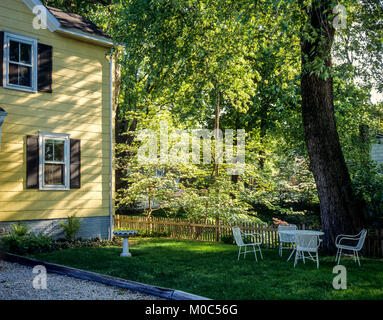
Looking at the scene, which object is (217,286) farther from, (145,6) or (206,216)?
(206,216)

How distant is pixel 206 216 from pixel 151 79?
688cm

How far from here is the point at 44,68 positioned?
452 inches

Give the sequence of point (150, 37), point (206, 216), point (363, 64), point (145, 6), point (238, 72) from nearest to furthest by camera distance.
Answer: point (145, 6), point (150, 37), point (363, 64), point (238, 72), point (206, 216)

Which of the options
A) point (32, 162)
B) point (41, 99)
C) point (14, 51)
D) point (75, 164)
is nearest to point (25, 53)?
point (14, 51)

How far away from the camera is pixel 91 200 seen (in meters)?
12.5

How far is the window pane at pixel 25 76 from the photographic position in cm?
1108

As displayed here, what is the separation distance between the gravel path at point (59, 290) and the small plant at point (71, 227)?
12.9ft

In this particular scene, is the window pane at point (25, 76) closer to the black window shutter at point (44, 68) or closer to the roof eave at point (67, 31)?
the black window shutter at point (44, 68)

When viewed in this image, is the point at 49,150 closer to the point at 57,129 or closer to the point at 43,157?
the point at 43,157

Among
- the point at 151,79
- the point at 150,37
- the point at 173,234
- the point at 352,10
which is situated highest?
the point at 352,10

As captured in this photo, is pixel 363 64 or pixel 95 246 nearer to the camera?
pixel 95 246

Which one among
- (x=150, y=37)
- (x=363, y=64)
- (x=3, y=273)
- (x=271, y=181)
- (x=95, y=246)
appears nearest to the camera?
(x=3, y=273)

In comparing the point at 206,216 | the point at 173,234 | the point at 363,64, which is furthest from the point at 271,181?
the point at 363,64

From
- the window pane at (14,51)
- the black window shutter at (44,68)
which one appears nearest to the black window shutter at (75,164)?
the black window shutter at (44,68)
